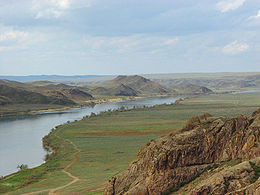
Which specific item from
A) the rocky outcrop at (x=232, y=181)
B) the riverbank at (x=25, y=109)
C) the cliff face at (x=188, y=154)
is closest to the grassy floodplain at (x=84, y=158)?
the cliff face at (x=188, y=154)

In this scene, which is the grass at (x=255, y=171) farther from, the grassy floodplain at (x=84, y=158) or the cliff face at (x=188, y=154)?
the grassy floodplain at (x=84, y=158)

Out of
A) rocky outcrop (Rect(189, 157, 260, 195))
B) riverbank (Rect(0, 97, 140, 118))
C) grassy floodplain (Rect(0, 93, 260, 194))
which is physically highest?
rocky outcrop (Rect(189, 157, 260, 195))

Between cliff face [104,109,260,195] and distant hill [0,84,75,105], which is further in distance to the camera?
distant hill [0,84,75,105]

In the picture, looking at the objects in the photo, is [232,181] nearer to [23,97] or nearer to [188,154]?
[188,154]

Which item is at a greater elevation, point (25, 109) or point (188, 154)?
point (188, 154)

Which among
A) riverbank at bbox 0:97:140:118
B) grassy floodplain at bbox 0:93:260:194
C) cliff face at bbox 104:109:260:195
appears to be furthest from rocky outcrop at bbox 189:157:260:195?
riverbank at bbox 0:97:140:118

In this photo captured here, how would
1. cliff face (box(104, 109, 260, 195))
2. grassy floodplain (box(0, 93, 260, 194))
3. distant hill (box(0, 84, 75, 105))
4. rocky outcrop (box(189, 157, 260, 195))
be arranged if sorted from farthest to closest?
distant hill (box(0, 84, 75, 105)) < grassy floodplain (box(0, 93, 260, 194)) < cliff face (box(104, 109, 260, 195)) < rocky outcrop (box(189, 157, 260, 195))

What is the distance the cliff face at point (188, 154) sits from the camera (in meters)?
20.6

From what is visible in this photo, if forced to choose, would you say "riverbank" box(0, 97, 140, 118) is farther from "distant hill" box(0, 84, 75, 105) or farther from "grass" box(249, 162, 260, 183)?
"grass" box(249, 162, 260, 183)

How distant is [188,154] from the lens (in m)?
21.8

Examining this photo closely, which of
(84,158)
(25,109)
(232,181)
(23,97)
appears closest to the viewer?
(232,181)

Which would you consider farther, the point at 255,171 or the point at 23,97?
the point at 23,97

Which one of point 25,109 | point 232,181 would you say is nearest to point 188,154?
Answer: point 232,181

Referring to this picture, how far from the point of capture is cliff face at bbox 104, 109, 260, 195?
20.6 m
